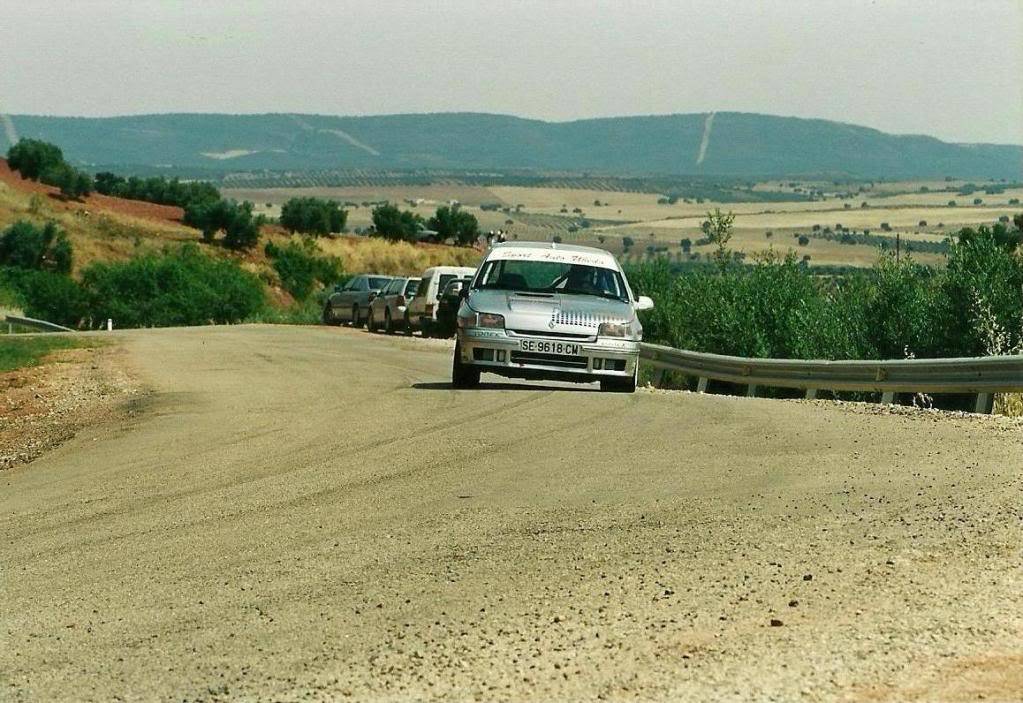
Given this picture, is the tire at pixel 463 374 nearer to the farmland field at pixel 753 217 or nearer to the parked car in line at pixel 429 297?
the farmland field at pixel 753 217

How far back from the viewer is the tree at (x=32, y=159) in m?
109

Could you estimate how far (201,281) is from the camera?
70688 millimetres

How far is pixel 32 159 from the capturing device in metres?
109

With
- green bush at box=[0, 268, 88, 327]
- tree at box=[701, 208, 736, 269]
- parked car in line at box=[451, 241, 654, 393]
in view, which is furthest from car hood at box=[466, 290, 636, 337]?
green bush at box=[0, 268, 88, 327]

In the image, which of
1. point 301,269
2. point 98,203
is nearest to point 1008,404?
point 301,269

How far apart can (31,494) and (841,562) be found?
6.93 m

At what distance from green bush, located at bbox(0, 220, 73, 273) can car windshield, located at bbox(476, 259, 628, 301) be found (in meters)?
61.9

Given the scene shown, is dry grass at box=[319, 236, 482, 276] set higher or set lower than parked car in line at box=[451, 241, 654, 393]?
lower

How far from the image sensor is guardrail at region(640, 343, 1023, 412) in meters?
16.9

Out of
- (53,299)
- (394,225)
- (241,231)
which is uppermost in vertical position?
(241,231)

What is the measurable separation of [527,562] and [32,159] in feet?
346

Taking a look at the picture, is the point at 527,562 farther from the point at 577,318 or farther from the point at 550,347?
the point at 577,318

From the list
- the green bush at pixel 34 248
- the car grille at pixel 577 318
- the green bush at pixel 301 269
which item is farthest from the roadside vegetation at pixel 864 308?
the green bush at pixel 301 269

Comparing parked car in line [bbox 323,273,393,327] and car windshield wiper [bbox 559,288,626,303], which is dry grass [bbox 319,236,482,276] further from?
car windshield wiper [bbox 559,288,626,303]
